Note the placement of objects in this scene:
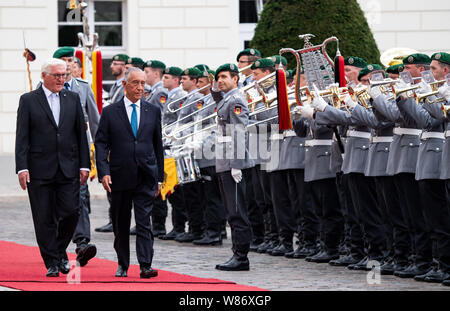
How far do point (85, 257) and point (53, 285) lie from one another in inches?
54.1

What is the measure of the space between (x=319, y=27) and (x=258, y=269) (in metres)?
4.81

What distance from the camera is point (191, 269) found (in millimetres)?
10922

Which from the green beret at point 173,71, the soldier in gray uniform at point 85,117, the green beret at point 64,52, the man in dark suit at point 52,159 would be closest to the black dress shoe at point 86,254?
the soldier in gray uniform at point 85,117

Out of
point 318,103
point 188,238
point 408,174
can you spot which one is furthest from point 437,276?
point 188,238

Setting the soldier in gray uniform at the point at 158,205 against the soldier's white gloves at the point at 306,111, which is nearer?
the soldier's white gloves at the point at 306,111

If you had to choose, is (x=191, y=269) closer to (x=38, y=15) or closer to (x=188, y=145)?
(x=188, y=145)

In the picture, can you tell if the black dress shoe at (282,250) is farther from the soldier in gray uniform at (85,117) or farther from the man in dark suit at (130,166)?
the man in dark suit at (130,166)

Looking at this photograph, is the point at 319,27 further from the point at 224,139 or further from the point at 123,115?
the point at 123,115

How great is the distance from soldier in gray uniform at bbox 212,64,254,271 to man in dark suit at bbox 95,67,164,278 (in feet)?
Result: 2.96

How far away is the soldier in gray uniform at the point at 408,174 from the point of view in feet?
33.6

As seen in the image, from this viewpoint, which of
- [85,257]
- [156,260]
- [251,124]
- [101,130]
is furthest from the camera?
[251,124]

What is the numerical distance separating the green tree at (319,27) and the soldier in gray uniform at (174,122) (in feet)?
4.57

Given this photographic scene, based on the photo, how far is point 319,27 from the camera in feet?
49.0
